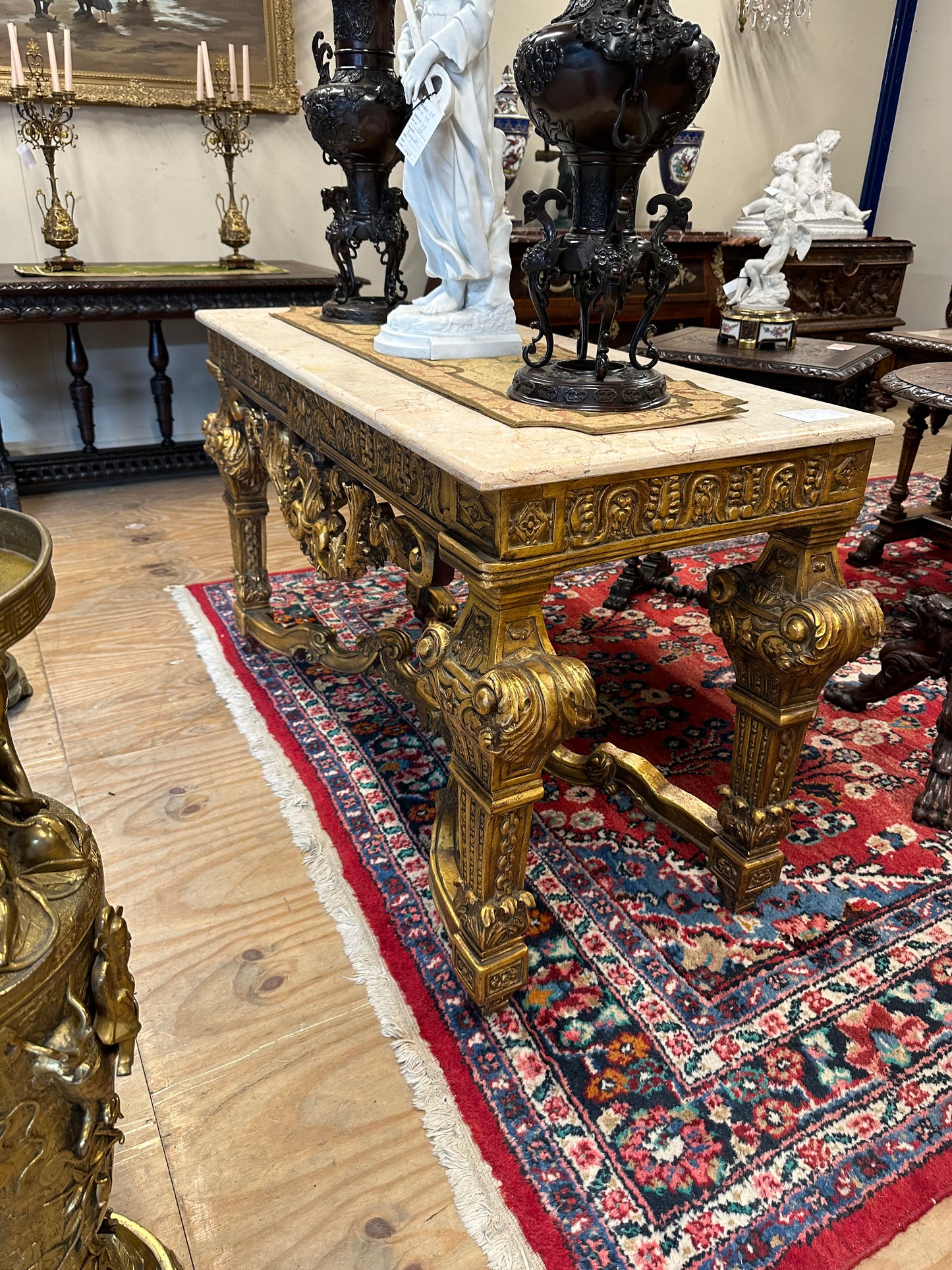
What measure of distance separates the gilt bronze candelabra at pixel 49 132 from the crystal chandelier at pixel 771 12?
417cm

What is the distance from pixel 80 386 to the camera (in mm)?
4047

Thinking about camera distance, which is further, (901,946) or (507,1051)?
(901,946)

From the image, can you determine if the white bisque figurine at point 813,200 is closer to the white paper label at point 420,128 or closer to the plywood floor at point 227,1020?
the white paper label at point 420,128

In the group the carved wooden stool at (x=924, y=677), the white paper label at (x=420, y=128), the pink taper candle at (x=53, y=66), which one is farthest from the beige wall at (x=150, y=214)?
the carved wooden stool at (x=924, y=677)

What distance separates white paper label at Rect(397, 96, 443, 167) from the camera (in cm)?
164

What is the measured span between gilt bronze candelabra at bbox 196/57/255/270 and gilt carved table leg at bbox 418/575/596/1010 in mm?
3478

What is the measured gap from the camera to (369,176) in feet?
7.18

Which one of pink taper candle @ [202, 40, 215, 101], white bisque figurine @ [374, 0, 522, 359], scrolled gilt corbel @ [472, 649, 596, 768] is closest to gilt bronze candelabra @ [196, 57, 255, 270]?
pink taper candle @ [202, 40, 215, 101]

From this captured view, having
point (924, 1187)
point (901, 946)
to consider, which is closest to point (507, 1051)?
point (924, 1187)

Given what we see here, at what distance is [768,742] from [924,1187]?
0.71 meters

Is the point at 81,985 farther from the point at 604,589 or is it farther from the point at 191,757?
the point at 604,589

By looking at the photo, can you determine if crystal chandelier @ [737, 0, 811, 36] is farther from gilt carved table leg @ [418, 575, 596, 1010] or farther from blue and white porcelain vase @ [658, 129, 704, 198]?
gilt carved table leg @ [418, 575, 596, 1010]

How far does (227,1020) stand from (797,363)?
2.56 metres


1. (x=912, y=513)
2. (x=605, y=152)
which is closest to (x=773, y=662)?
(x=605, y=152)
